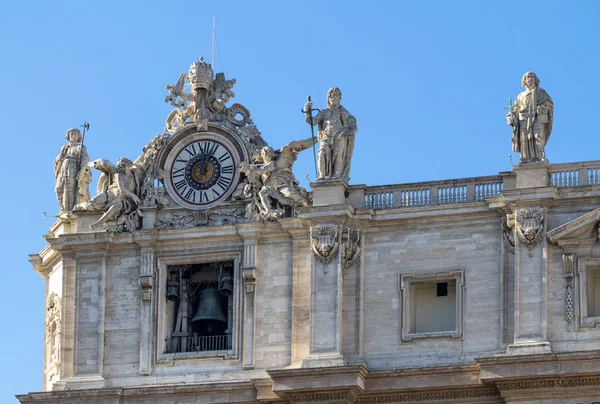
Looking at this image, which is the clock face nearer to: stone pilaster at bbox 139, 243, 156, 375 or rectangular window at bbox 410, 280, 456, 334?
stone pilaster at bbox 139, 243, 156, 375

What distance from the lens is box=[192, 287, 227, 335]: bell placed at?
173ft

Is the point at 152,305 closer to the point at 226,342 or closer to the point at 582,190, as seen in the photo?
the point at 226,342

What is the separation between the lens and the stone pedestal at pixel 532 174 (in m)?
50.8

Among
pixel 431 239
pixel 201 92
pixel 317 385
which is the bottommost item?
pixel 317 385

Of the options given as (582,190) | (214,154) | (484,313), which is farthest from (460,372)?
(214,154)

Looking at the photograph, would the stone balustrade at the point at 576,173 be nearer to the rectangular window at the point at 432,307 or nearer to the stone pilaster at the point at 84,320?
the rectangular window at the point at 432,307

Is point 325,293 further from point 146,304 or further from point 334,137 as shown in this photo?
point 146,304

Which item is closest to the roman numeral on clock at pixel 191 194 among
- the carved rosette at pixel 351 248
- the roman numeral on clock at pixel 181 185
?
the roman numeral on clock at pixel 181 185

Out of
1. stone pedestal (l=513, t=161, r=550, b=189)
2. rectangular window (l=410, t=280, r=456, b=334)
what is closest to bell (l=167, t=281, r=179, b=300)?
rectangular window (l=410, t=280, r=456, b=334)

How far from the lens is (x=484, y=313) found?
50844 millimetres

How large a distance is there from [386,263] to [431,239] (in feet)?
3.65

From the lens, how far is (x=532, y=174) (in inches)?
2004

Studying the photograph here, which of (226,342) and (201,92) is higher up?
(201,92)

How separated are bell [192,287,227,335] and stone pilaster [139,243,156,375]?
104 centimetres
